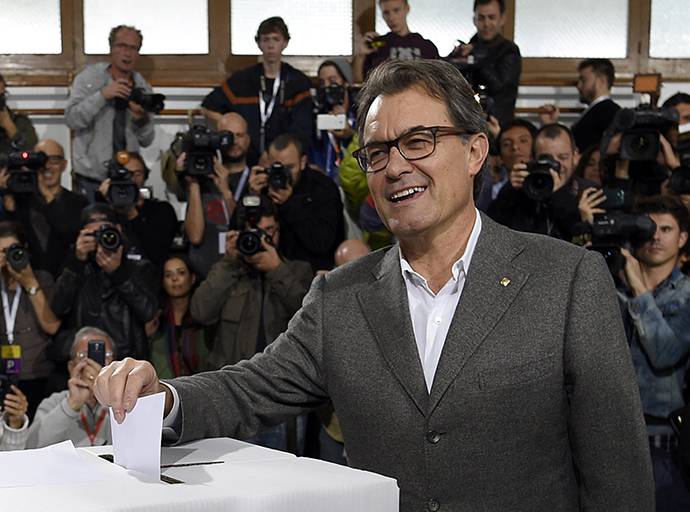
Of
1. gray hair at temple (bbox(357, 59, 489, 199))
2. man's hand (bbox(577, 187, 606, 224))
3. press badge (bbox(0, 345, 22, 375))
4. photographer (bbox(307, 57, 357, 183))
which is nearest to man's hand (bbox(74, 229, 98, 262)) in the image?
press badge (bbox(0, 345, 22, 375))

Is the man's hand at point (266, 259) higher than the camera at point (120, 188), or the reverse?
the camera at point (120, 188)

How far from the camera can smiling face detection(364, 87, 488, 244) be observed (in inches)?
57.2

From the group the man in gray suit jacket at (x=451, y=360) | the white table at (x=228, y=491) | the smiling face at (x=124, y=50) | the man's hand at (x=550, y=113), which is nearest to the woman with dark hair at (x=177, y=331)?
the smiling face at (x=124, y=50)

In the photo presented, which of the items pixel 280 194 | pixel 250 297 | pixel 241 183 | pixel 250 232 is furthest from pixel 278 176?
pixel 250 297

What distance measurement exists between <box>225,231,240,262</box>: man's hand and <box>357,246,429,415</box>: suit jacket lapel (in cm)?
255

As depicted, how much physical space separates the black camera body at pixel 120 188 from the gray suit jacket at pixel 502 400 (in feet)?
10.4

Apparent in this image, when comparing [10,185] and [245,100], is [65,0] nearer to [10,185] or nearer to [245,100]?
[245,100]

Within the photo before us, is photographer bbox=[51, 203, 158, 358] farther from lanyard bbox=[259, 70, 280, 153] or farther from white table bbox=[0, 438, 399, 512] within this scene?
white table bbox=[0, 438, 399, 512]

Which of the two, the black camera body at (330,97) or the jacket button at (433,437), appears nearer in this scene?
the jacket button at (433,437)

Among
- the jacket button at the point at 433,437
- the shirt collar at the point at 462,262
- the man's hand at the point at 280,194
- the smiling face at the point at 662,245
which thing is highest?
the shirt collar at the point at 462,262

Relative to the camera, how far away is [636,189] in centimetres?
441

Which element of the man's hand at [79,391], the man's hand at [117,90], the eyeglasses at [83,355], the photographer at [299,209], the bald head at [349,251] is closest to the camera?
the man's hand at [79,391]

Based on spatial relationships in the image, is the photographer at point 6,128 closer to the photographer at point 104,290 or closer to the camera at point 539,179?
the photographer at point 104,290

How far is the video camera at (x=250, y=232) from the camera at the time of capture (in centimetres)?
405
